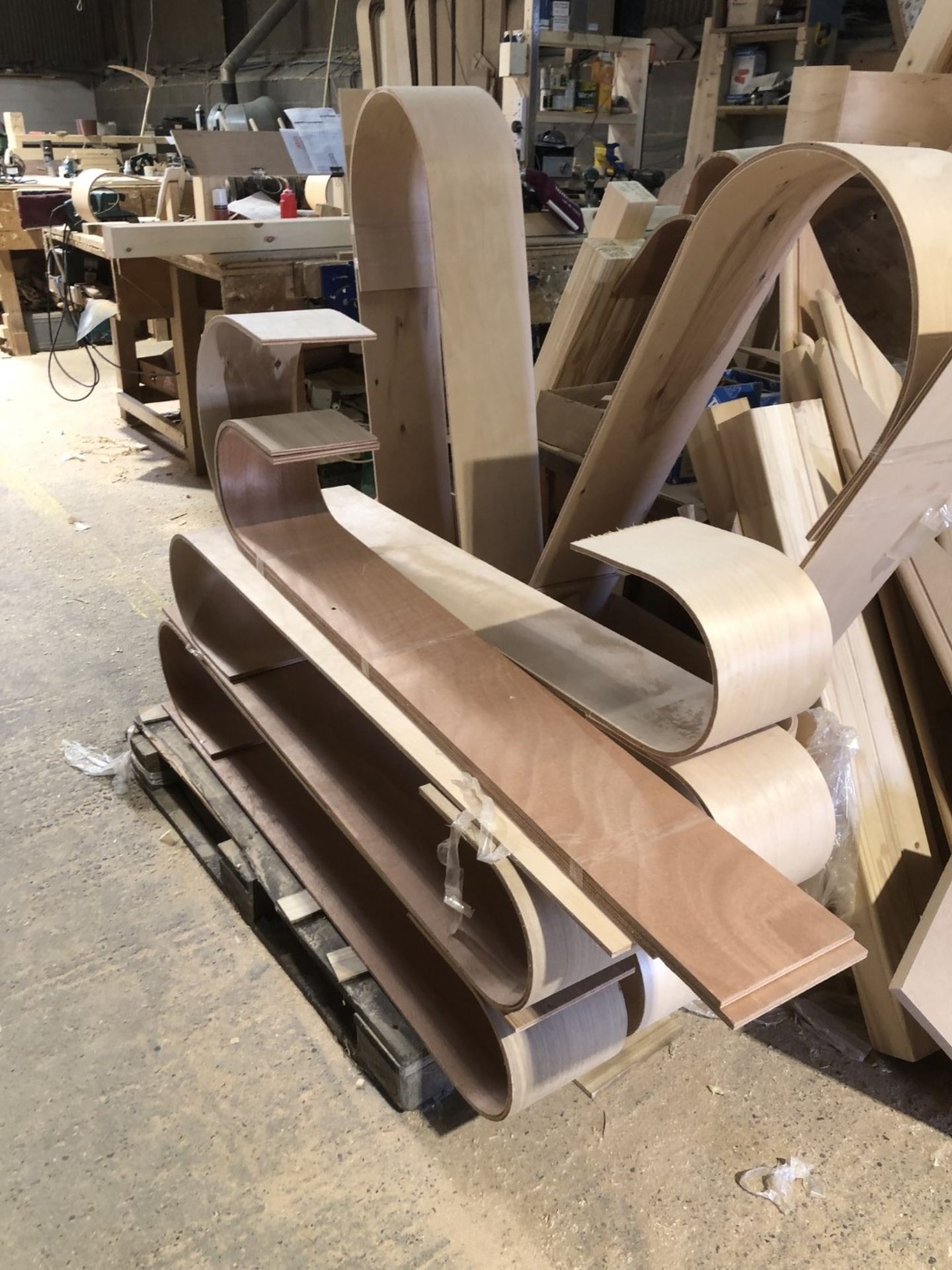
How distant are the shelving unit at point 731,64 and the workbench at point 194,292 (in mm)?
2257

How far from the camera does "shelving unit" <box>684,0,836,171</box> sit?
5.29 m

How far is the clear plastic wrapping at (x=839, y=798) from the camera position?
5.15 ft

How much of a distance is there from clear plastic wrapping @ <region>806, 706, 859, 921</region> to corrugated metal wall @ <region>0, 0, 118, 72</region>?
567 inches

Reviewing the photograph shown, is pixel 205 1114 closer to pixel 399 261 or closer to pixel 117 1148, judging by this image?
pixel 117 1148

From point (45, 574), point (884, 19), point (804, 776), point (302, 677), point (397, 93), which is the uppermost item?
point (884, 19)

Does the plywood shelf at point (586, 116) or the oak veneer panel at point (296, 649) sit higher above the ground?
the plywood shelf at point (586, 116)

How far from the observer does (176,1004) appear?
1.65 m

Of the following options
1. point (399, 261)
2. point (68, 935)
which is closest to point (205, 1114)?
point (68, 935)

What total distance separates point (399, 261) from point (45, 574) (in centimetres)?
186

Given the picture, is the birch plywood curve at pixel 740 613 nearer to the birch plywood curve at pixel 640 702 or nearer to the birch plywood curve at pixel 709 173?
the birch plywood curve at pixel 640 702

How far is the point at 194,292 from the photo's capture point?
388cm

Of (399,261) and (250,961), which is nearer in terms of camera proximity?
(250,961)

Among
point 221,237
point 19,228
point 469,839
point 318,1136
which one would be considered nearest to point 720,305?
point 469,839

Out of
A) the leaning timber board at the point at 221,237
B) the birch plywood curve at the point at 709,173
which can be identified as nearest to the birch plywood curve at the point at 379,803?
the birch plywood curve at the point at 709,173
